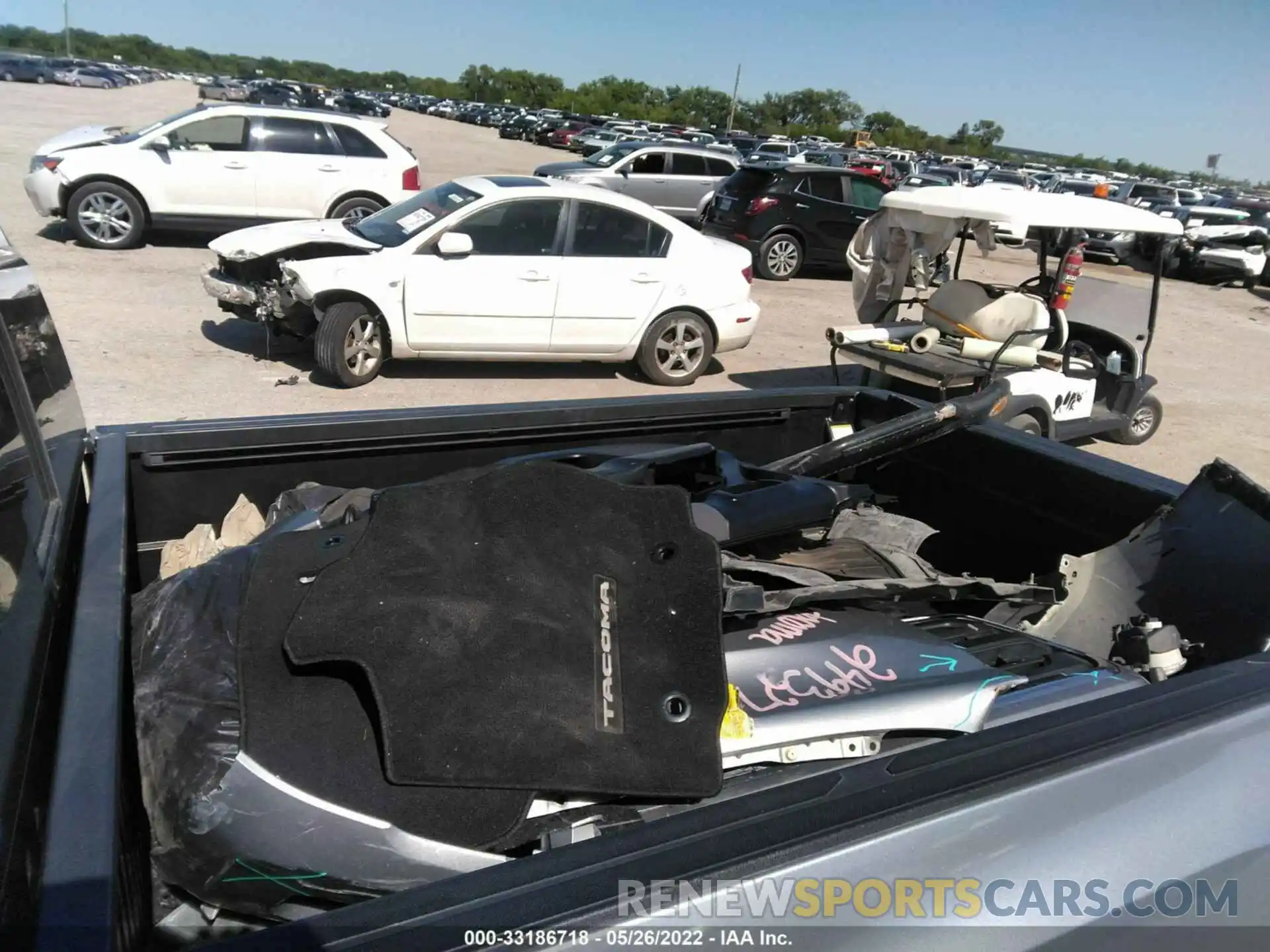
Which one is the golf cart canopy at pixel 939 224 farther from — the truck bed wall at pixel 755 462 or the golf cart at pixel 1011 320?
the truck bed wall at pixel 755 462

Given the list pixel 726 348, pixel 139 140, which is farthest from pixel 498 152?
pixel 726 348

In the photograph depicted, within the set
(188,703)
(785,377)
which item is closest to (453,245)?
(785,377)

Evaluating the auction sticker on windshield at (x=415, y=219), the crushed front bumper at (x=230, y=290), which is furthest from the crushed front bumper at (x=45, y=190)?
the auction sticker on windshield at (x=415, y=219)

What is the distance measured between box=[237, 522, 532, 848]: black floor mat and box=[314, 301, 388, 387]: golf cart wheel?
649 centimetres

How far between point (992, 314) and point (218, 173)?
9.99 metres

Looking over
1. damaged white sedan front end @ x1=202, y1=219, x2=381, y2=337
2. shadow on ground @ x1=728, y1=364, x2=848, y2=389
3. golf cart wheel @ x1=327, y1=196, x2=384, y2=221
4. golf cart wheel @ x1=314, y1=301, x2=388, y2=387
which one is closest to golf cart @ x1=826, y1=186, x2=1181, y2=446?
shadow on ground @ x1=728, y1=364, x2=848, y2=389

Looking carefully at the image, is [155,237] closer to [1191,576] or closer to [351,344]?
[351,344]

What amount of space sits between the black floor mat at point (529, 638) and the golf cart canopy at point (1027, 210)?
581 centimetres

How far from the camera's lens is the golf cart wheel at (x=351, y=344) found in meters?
7.72

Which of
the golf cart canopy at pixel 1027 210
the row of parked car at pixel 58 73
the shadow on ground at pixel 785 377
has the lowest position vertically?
the shadow on ground at pixel 785 377

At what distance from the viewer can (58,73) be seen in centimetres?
5988

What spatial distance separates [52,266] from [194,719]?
11.3 meters

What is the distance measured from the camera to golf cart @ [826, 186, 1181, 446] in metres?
6.89

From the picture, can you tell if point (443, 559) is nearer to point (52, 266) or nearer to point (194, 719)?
point (194, 719)
